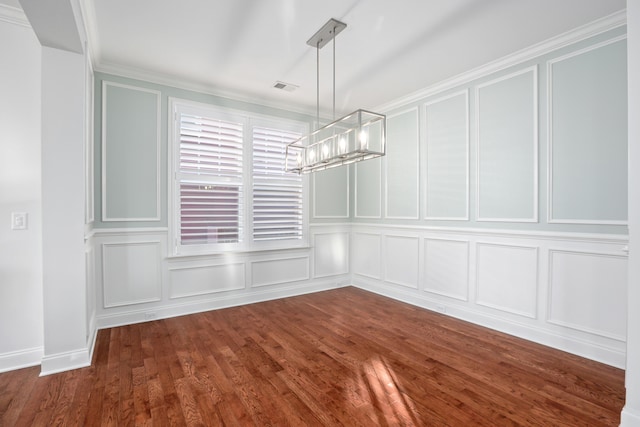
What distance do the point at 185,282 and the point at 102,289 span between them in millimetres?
857

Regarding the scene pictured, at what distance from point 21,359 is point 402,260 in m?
4.15

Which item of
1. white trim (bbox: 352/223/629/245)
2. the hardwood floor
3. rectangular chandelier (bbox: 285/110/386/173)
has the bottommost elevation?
the hardwood floor

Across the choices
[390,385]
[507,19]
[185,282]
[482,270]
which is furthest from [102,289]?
[507,19]

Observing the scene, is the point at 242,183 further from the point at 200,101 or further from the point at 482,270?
the point at 482,270

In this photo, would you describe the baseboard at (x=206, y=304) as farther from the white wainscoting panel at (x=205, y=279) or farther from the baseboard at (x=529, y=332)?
the baseboard at (x=529, y=332)

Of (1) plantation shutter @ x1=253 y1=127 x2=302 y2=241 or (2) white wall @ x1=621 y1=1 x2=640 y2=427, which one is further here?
(1) plantation shutter @ x1=253 y1=127 x2=302 y2=241

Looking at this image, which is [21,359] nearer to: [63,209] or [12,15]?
[63,209]

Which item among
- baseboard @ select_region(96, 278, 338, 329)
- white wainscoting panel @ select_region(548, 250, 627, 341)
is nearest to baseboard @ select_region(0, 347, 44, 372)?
baseboard @ select_region(96, 278, 338, 329)

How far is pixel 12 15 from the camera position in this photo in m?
2.48

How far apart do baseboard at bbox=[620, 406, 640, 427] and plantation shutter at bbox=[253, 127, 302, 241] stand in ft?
12.4

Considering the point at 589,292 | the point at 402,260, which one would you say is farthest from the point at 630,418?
the point at 402,260

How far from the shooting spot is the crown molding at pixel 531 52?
265cm

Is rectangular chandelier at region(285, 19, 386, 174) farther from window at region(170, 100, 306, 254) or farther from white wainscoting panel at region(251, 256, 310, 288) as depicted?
white wainscoting panel at region(251, 256, 310, 288)

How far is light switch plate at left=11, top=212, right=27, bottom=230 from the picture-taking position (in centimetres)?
253
